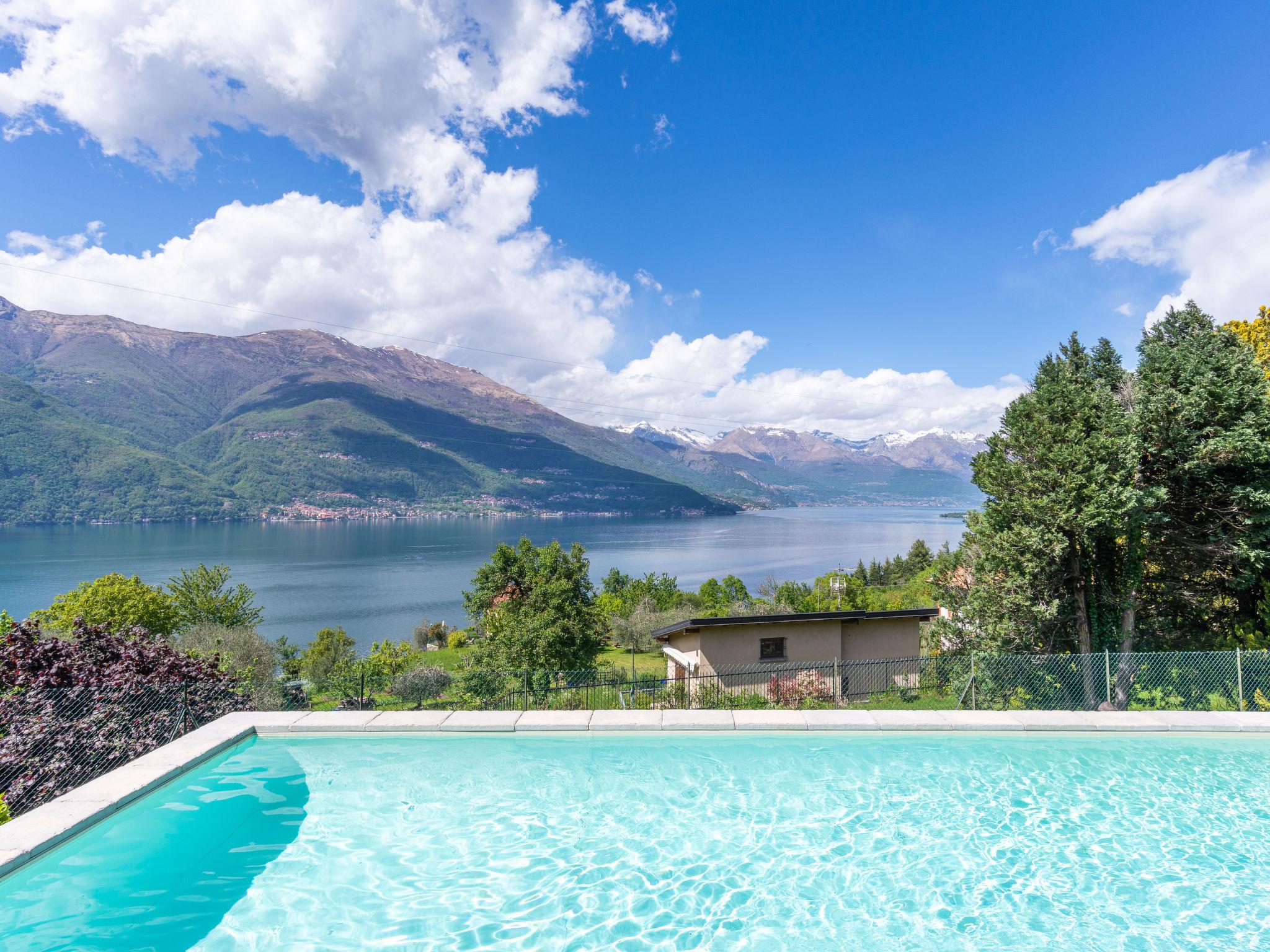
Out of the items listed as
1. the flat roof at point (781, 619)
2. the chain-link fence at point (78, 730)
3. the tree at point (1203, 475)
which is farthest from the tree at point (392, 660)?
the tree at point (1203, 475)

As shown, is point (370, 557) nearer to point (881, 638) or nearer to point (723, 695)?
point (881, 638)

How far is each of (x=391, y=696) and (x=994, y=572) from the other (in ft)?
76.4

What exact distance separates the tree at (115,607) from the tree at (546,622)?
18.4 m

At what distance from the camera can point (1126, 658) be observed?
13.5 meters

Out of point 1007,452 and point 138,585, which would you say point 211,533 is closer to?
point 138,585

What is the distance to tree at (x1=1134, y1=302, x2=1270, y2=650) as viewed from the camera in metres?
13.2

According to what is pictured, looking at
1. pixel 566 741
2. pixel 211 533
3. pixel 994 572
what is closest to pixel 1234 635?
pixel 994 572

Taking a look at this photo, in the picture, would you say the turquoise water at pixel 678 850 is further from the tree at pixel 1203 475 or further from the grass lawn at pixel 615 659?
the grass lawn at pixel 615 659

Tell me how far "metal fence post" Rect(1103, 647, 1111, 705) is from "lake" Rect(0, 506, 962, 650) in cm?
4981

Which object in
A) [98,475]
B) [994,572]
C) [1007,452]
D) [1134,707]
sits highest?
[98,475]

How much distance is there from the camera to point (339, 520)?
650ft

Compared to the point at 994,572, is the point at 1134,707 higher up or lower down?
lower down

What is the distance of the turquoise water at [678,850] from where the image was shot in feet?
19.6

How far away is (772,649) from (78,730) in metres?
16.4
